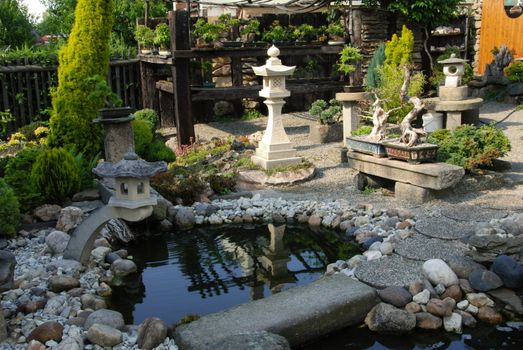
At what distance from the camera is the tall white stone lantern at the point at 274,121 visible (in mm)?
9898

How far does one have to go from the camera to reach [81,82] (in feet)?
30.5

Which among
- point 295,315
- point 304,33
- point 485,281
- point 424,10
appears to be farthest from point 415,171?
point 424,10

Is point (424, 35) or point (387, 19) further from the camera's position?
point (424, 35)

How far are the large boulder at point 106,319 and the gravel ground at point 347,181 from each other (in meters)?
4.10

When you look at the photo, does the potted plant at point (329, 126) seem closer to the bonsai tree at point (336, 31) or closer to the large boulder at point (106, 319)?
the bonsai tree at point (336, 31)

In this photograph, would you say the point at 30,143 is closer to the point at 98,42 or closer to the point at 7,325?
the point at 98,42

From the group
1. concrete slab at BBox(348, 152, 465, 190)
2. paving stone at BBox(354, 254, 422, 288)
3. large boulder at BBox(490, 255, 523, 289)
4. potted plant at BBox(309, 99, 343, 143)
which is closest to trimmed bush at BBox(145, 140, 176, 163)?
potted plant at BBox(309, 99, 343, 143)

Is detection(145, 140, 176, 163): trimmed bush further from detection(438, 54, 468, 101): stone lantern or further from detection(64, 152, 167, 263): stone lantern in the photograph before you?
detection(438, 54, 468, 101): stone lantern

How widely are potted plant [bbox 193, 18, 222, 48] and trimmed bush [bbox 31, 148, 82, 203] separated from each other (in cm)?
523

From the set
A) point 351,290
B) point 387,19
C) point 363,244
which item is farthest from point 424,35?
point 351,290

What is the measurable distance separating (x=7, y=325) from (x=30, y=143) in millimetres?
7681

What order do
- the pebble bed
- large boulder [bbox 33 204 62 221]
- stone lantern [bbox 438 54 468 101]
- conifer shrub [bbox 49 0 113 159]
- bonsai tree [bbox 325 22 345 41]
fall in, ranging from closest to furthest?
the pebble bed < large boulder [bbox 33 204 62 221] < conifer shrub [bbox 49 0 113 159] < stone lantern [bbox 438 54 468 101] < bonsai tree [bbox 325 22 345 41]

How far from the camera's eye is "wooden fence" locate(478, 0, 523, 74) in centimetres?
1709

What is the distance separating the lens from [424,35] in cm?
1619
